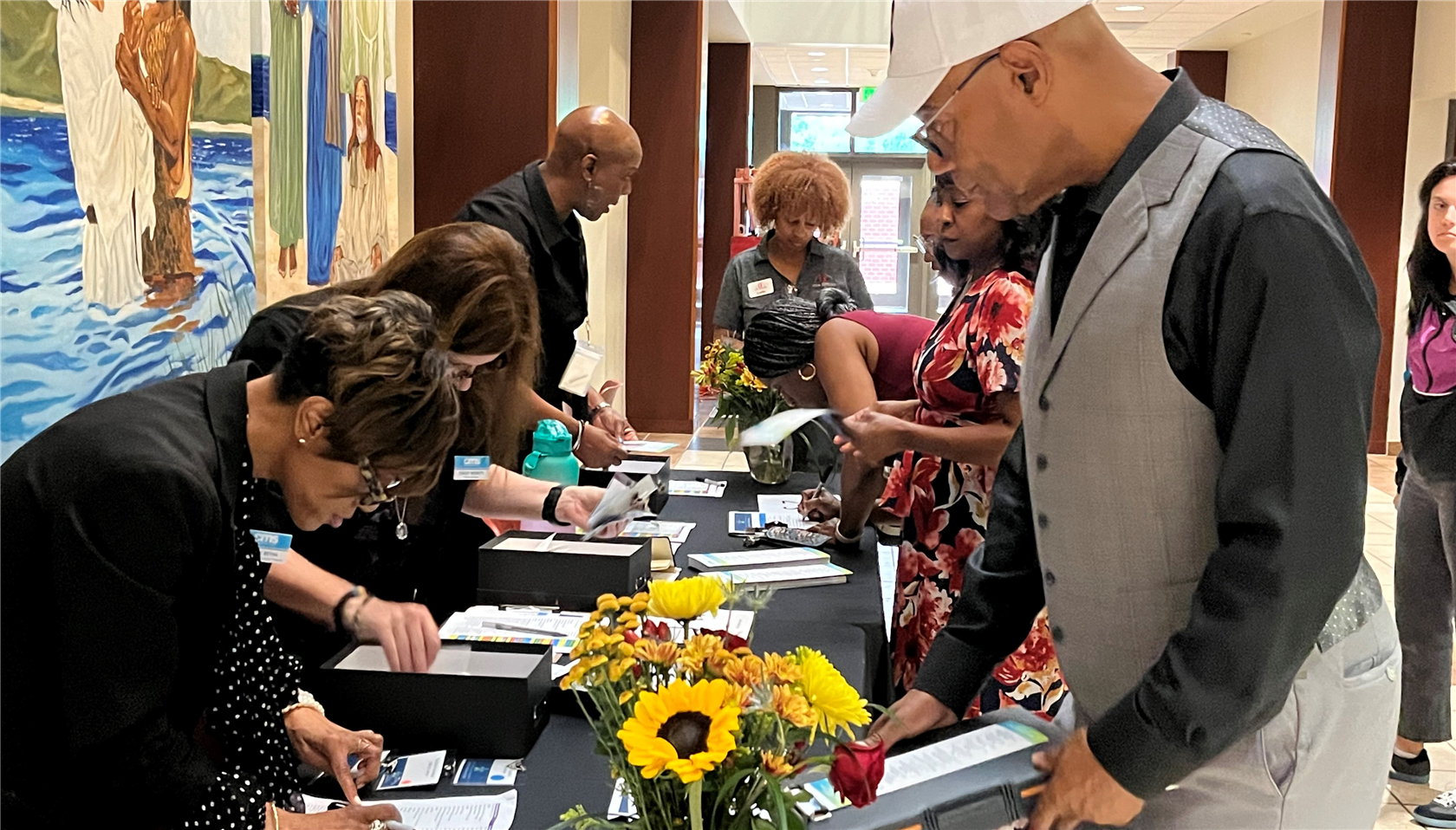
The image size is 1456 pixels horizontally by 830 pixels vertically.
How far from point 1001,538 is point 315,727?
901 mm

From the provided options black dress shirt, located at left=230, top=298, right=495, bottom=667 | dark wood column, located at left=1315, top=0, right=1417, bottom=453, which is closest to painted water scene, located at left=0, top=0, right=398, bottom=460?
black dress shirt, located at left=230, top=298, right=495, bottom=667

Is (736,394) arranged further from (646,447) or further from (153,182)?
(153,182)

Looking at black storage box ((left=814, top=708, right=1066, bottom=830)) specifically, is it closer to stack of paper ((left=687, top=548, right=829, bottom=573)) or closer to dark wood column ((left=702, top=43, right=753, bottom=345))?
stack of paper ((left=687, top=548, right=829, bottom=573))

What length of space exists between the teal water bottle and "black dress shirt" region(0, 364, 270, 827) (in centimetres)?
166

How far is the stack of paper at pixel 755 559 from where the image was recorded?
8.95 ft

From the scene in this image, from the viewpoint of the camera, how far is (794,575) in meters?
2.65

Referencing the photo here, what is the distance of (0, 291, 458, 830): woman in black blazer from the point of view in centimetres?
123

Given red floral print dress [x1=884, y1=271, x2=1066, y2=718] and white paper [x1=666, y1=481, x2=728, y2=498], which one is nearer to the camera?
red floral print dress [x1=884, y1=271, x2=1066, y2=718]

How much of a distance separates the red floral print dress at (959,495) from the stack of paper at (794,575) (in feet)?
0.65

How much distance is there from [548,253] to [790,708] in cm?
253

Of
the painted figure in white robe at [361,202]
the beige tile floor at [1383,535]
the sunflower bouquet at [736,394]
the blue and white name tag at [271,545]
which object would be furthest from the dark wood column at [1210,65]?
the blue and white name tag at [271,545]

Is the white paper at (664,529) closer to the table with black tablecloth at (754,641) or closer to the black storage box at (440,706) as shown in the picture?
the table with black tablecloth at (754,641)

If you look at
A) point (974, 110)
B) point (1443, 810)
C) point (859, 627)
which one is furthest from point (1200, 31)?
point (974, 110)

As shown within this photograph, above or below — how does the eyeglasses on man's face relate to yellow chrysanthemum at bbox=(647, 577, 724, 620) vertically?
above
